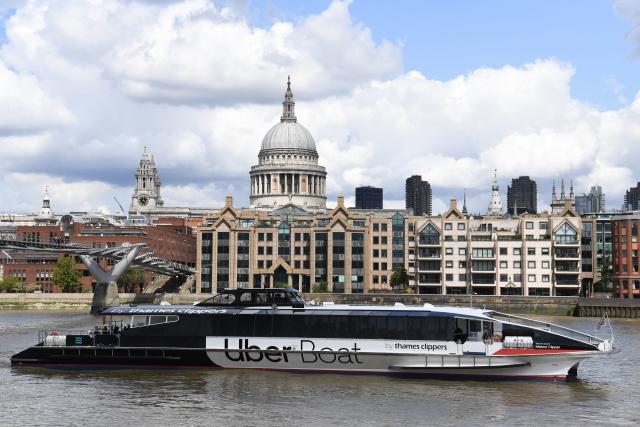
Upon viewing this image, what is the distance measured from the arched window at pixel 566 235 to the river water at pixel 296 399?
271ft

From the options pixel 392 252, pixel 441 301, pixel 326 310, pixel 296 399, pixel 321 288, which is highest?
pixel 392 252

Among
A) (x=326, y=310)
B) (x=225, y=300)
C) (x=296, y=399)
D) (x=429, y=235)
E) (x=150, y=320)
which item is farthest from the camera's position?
(x=429, y=235)

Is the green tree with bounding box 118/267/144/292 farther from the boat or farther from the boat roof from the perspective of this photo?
the boat roof

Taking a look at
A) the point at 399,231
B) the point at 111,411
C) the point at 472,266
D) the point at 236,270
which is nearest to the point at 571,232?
the point at 472,266

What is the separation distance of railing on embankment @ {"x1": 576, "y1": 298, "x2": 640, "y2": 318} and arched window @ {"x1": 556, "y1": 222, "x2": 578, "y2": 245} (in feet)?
56.0

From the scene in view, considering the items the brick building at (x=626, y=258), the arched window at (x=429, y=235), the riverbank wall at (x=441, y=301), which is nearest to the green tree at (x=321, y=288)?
the riverbank wall at (x=441, y=301)

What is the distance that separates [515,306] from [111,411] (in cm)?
8859

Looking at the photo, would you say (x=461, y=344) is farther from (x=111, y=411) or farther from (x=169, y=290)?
(x=169, y=290)

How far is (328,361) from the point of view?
166ft

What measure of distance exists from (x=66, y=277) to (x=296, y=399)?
372ft

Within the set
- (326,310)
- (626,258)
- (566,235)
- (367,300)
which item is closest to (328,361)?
(326,310)

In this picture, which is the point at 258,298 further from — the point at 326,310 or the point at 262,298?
the point at 326,310

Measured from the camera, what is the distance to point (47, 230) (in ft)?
576

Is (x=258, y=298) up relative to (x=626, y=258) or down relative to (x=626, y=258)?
down
